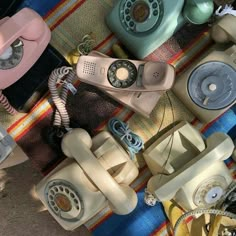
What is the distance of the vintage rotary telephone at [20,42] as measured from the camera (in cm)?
115

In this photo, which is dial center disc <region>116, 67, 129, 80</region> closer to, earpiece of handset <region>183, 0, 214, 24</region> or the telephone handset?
the telephone handset

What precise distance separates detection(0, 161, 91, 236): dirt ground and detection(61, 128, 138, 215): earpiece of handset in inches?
15.2

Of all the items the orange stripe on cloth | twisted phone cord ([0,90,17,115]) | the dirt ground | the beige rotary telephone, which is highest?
the orange stripe on cloth

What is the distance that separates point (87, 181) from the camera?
48.9 inches

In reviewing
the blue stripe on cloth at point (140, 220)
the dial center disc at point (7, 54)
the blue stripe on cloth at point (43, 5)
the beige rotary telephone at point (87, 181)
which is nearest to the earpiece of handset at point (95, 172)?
the beige rotary telephone at point (87, 181)

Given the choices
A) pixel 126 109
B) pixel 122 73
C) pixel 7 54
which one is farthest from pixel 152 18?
pixel 7 54

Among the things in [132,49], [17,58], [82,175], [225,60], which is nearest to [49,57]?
[17,58]

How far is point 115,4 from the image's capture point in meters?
1.32

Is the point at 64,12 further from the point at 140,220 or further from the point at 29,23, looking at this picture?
the point at 140,220

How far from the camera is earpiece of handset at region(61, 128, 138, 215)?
1173mm

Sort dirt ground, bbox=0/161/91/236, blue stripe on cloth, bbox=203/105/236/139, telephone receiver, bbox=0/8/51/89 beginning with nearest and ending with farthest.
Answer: telephone receiver, bbox=0/8/51/89 < blue stripe on cloth, bbox=203/105/236/139 < dirt ground, bbox=0/161/91/236

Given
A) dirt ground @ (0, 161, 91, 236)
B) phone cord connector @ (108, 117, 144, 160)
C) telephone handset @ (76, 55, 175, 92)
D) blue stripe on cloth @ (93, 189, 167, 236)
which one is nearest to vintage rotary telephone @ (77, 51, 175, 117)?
telephone handset @ (76, 55, 175, 92)

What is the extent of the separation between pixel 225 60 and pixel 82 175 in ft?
1.55

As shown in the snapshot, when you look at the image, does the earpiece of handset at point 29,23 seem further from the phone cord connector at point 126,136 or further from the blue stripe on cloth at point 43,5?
the phone cord connector at point 126,136
